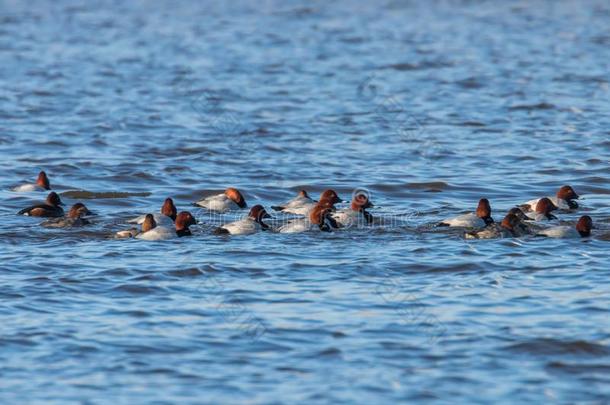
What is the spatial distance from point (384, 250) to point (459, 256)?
102cm

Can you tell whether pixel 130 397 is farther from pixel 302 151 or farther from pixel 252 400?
pixel 302 151

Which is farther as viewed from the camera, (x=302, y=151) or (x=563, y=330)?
(x=302, y=151)

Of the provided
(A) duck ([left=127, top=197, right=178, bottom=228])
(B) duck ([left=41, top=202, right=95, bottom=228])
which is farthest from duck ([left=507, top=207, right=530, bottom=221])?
(B) duck ([left=41, top=202, right=95, bottom=228])

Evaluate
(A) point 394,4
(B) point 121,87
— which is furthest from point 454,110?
(A) point 394,4

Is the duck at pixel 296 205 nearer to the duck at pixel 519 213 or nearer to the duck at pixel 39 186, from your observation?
the duck at pixel 519 213

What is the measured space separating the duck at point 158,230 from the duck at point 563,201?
5341mm

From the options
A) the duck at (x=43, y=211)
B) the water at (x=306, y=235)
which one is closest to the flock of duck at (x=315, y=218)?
the duck at (x=43, y=211)

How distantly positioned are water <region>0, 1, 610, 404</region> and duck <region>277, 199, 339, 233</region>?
0.28 m

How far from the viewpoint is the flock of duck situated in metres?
17.8

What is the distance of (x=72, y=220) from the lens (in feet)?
60.4

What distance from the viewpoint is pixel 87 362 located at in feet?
40.3

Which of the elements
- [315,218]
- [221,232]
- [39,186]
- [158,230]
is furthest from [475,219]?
[39,186]

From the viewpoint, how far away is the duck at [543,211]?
1917 cm

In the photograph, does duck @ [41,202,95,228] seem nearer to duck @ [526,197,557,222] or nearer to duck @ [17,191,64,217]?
duck @ [17,191,64,217]
